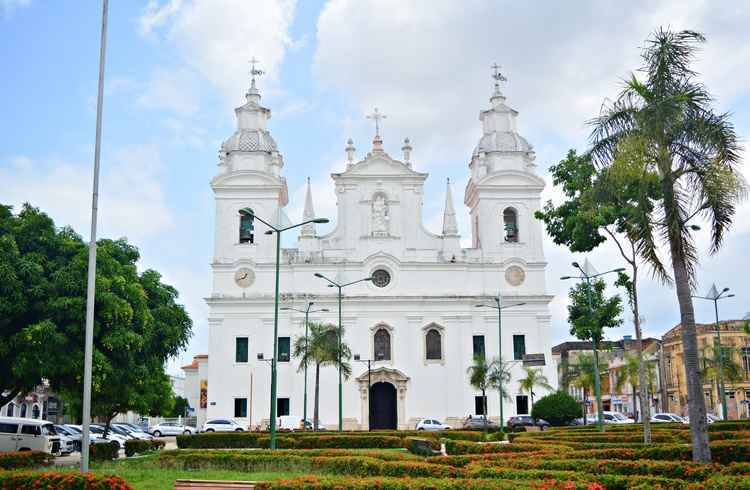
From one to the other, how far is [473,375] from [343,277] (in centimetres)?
1073

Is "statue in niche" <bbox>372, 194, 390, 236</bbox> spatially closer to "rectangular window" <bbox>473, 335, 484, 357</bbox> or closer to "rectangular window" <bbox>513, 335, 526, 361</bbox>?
"rectangular window" <bbox>473, 335, 484, 357</bbox>

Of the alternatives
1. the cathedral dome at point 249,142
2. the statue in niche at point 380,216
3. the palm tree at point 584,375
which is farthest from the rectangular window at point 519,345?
the cathedral dome at point 249,142

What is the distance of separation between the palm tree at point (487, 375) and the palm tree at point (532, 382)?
3.38 ft

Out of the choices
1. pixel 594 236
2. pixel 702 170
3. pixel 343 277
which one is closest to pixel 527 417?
pixel 343 277

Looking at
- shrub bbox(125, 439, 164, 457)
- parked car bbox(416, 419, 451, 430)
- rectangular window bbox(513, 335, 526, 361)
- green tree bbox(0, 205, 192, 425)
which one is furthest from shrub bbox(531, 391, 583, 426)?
green tree bbox(0, 205, 192, 425)

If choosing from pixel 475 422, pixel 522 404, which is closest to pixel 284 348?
pixel 475 422

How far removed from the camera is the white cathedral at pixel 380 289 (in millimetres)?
50438

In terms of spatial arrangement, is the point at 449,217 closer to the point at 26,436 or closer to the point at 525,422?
the point at 525,422

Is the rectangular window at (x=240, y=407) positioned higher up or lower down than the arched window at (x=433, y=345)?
lower down

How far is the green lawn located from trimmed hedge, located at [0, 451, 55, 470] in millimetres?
1377

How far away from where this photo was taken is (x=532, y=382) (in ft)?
162

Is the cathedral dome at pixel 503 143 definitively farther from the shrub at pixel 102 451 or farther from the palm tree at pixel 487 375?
the shrub at pixel 102 451

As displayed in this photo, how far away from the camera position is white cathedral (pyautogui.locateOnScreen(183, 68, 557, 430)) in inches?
1986

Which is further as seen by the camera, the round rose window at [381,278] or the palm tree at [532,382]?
the round rose window at [381,278]
